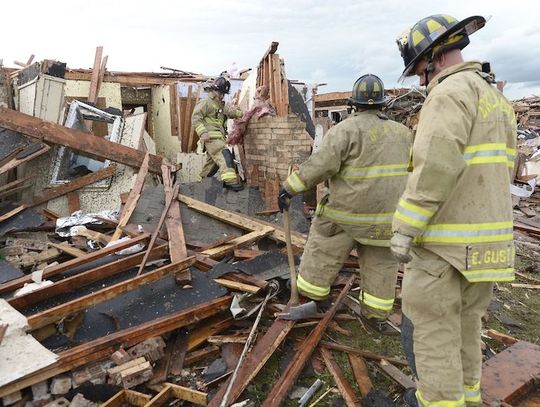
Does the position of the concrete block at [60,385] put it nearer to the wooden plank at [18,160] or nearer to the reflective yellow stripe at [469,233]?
the reflective yellow stripe at [469,233]

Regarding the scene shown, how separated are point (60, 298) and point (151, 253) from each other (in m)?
0.96

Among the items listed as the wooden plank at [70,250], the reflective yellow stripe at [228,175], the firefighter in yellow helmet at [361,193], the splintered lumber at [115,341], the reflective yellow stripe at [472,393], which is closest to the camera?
the reflective yellow stripe at [472,393]

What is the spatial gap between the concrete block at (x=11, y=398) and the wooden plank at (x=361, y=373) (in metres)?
2.35

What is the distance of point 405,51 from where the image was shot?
2449 mm

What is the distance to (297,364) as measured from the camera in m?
3.27

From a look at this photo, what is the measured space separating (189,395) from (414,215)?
1.92 meters

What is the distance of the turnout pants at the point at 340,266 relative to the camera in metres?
3.82

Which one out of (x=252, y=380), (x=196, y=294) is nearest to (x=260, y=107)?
(x=196, y=294)

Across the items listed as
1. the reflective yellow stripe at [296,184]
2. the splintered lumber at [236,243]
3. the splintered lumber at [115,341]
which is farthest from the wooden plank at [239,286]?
the reflective yellow stripe at [296,184]

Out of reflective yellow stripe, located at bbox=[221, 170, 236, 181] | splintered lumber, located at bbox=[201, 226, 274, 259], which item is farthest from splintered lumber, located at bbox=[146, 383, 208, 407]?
reflective yellow stripe, located at bbox=[221, 170, 236, 181]

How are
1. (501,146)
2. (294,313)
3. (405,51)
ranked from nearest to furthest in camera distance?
(501,146)
(405,51)
(294,313)

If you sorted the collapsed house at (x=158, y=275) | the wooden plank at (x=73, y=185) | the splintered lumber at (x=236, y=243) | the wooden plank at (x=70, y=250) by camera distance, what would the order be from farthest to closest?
the wooden plank at (x=73, y=185), the wooden plank at (x=70, y=250), the splintered lumber at (x=236, y=243), the collapsed house at (x=158, y=275)

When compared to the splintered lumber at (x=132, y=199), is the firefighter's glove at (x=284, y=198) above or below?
above

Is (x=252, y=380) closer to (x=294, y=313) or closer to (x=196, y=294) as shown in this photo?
(x=294, y=313)
